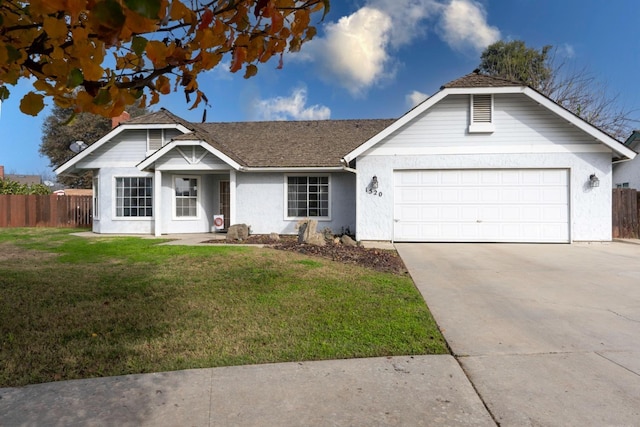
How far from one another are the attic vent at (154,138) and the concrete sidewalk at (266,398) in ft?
47.8

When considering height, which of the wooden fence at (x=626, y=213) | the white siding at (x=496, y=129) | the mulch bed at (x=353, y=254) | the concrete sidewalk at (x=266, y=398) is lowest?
the concrete sidewalk at (x=266, y=398)


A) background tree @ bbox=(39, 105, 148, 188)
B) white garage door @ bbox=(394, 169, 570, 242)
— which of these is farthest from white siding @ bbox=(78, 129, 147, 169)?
background tree @ bbox=(39, 105, 148, 188)

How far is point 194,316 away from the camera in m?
5.23

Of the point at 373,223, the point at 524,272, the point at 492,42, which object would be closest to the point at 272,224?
the point at 373,223

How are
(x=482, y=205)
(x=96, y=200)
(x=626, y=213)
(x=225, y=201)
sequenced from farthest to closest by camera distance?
(x=96, y=200)
(x=225, y=201)
(x=626, y=213)
(x=482, y=205)

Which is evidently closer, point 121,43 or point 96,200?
point 121,43

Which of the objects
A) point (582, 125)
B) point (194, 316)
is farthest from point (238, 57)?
point (582, 125)

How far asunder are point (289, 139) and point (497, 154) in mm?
8472

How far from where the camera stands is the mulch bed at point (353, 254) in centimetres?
880

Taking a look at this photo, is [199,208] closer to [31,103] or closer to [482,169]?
[482,169]

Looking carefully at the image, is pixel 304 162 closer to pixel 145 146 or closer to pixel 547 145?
pixel 145 146

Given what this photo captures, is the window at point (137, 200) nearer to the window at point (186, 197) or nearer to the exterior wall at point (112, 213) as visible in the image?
the exterior wall at point (112, 213)

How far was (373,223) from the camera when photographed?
13.1m

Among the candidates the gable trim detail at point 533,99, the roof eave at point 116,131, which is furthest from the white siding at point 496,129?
the roof eave at point 116,131
